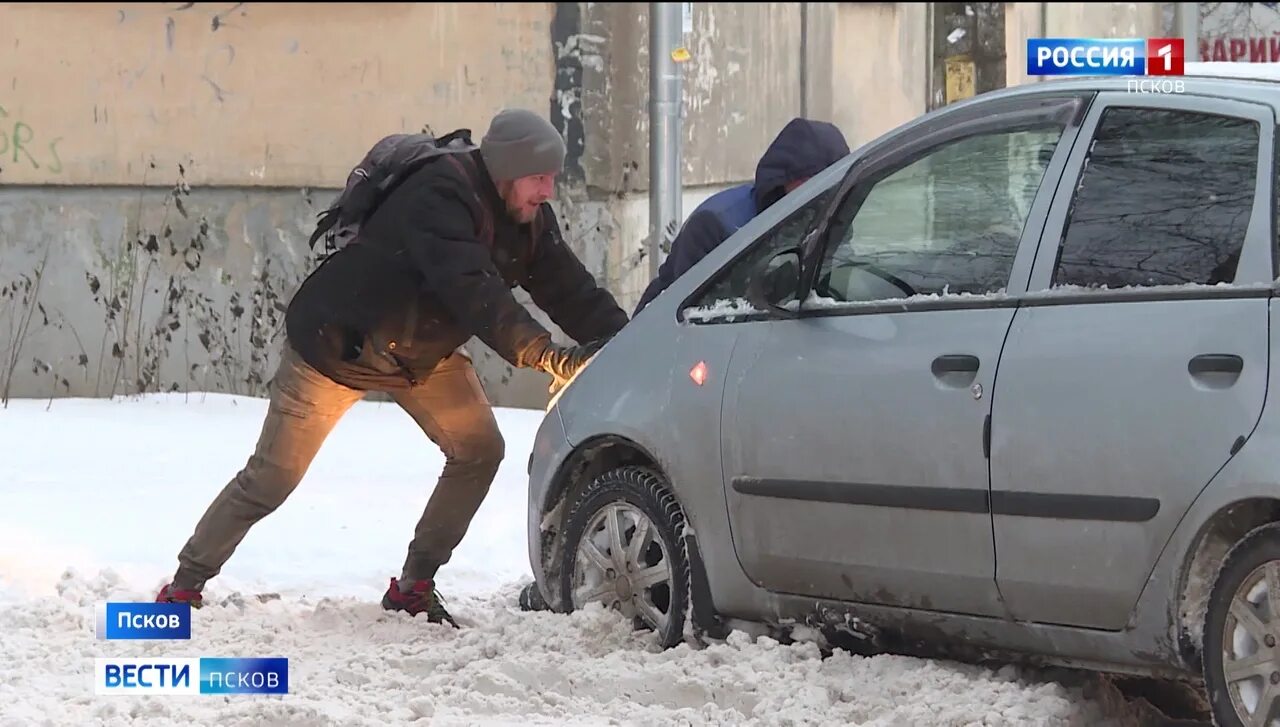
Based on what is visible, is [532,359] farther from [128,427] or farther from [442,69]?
[442,69]

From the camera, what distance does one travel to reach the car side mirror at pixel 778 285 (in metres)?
5.04

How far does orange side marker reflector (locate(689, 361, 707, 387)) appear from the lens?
17.2 feet

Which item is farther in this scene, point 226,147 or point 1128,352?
point 226,147

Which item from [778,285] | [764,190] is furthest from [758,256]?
[764,190]

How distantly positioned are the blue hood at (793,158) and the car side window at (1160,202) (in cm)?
195

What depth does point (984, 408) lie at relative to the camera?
4434 millimetres

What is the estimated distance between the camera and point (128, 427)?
1034 cm

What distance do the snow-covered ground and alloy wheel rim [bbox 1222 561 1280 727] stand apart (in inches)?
19.9

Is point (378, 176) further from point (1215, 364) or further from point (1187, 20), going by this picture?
point (1187, 20)

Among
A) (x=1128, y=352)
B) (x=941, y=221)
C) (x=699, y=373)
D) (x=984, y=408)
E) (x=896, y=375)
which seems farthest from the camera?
(x=699, y=373)

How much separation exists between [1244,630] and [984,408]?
2.52ft
